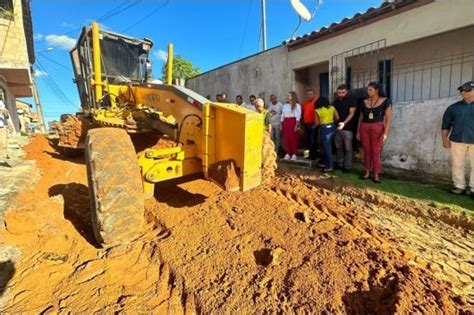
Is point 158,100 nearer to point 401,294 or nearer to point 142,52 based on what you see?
point 142,52

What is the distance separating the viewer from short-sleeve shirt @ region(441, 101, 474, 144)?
14.0 ft

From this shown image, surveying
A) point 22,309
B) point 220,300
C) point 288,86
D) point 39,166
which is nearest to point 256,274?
point 220,300

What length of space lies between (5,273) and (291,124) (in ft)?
17.7

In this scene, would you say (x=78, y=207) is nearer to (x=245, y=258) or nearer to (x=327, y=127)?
(x=245, y=258)

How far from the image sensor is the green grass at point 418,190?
13.2ft

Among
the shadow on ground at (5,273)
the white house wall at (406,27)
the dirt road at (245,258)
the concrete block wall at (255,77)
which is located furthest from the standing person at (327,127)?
the shadow on ground at (5,273)

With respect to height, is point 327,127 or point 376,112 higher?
point 376,112

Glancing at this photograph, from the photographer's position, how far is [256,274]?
2.37 metres

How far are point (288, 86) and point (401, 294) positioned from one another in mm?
7021

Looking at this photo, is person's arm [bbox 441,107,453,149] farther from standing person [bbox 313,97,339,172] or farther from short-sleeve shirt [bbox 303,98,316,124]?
short-sleeve shirt [bbox 303,98,316,124]

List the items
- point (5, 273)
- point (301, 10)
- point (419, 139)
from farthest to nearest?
point (301, 10), point (419, 139), point (5, 273)

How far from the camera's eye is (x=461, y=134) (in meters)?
4.34

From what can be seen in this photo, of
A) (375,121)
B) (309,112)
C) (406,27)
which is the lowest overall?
(375,121)

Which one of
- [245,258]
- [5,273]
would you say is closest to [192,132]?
[245,258]
